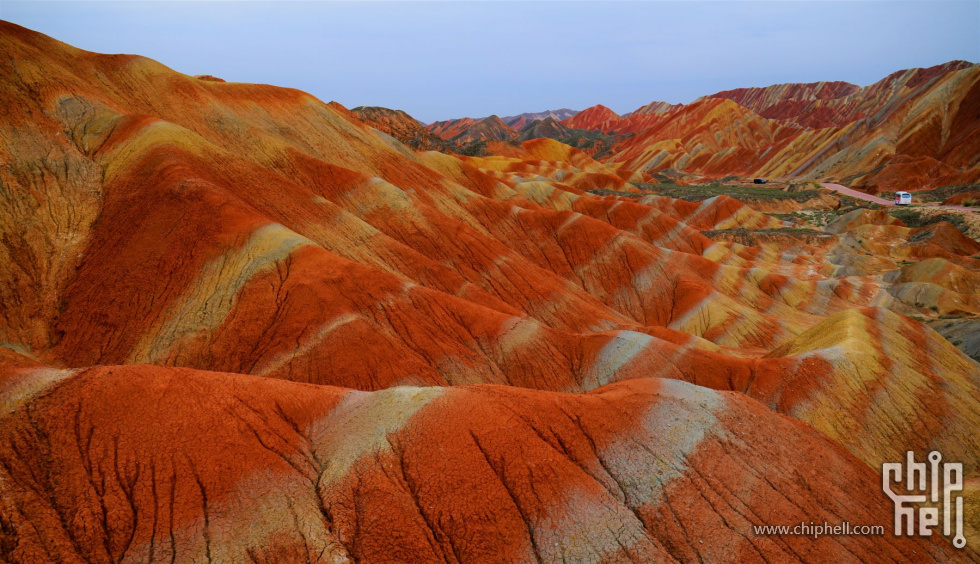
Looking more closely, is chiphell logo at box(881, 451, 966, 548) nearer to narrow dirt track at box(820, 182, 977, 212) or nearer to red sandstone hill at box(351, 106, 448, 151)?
narrow dirt track at box(820, 182, 977, 212)

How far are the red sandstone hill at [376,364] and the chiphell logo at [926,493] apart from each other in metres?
0.53

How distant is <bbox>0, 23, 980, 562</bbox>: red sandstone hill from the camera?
11.1 m

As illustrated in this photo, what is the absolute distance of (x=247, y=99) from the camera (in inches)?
1800

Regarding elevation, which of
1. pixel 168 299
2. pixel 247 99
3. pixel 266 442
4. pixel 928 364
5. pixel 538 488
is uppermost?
pixel 247 99

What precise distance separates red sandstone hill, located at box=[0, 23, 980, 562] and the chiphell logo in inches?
20.9

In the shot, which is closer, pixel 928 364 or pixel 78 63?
pixel 928 364

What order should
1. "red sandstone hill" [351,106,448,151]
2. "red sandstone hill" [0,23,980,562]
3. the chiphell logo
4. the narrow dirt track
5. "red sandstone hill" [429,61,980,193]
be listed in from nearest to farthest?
"red sandstone hill" [0,23,980,562] → the chiphell logo → the narrow dirt track → "red sandstone hill" [429,61,980,193] → "red sandstone hill" [351,106,448,151]

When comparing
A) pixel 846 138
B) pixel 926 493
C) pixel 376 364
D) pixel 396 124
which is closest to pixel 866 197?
pixel 846 138

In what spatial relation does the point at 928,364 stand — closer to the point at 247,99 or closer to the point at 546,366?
the point at 546,366

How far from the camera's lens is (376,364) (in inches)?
821

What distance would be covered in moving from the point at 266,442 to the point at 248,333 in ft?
35.2

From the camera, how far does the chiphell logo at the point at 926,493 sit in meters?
13.1

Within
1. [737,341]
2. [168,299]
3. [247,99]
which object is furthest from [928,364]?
[247,99]

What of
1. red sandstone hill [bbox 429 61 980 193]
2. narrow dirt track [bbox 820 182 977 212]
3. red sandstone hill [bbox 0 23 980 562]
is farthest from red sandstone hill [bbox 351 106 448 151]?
narrow dirt track [bbox 820 182 977 212]
